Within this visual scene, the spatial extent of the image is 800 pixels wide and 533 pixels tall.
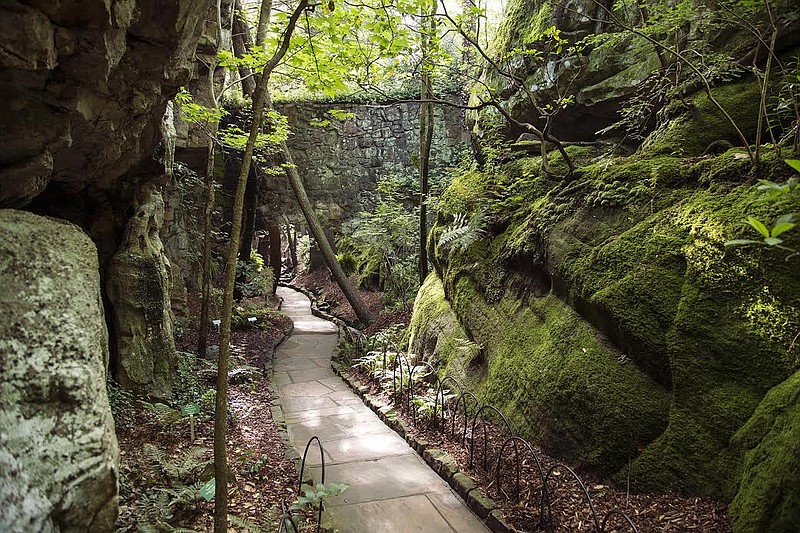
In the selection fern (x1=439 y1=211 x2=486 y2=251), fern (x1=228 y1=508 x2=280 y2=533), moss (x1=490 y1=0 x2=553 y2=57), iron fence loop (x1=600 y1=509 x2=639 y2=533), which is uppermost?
moss (x1=490 y1=0 x2=553 y2=57)

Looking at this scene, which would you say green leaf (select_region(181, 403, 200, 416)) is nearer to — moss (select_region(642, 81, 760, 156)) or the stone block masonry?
moss (select_region(642, 81, 760, 156))

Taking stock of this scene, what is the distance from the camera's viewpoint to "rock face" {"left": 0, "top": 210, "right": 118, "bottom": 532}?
1854mm

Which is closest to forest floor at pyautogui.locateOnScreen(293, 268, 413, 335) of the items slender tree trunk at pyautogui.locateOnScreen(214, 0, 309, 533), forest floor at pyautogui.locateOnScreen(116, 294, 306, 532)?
forest floor at pyautogui.locateOnScreen(116, 294, 306, 532)

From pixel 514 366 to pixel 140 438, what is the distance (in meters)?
3.81

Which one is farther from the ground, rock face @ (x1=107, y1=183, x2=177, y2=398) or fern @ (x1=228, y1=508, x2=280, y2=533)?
rock face @ (x1=107, y1=183, x2=177, y2=398)

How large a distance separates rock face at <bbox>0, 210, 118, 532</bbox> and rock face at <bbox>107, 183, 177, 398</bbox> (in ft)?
9.89

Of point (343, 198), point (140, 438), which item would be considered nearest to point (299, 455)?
point (140, 438)

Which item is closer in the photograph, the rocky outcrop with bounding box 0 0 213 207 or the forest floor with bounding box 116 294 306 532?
the rocky outcrop with bounding box 0 0 213 207

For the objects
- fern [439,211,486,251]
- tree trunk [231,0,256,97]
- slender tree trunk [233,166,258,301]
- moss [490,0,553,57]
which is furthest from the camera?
slender tree trunk [233,166,258,301]

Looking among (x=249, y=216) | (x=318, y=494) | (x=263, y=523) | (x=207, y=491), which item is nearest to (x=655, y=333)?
(x=318, y=494)

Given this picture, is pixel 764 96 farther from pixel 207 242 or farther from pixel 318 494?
pixel 207 242

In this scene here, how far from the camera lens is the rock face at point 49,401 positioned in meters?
1.85

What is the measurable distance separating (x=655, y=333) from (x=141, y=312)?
5.33 m

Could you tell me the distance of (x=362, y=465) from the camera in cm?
496
